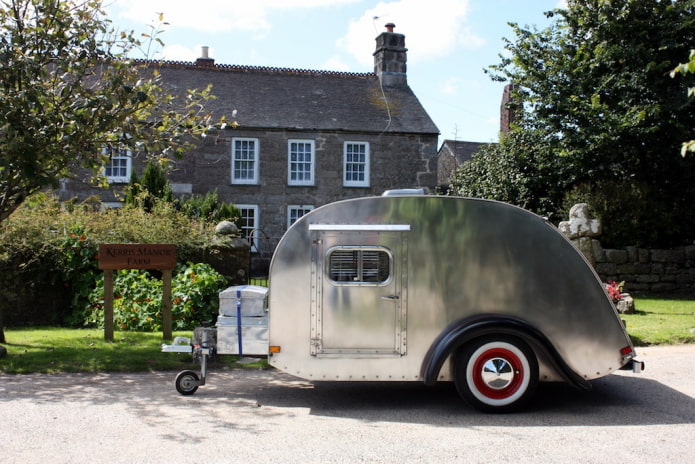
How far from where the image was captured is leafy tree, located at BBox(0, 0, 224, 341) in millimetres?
7719

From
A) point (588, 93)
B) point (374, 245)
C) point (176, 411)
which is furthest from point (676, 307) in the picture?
point (176, 411)

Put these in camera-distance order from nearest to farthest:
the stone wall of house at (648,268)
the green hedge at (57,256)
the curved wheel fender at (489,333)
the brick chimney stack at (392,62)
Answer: the curved wheel fender at (489,333)
the green hedge at (57,256)
the stone wall of house at (648,268)
the brick chimney stack at (392,62)

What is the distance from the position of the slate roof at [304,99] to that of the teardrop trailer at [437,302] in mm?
19949

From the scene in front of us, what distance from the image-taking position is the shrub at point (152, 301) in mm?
11227

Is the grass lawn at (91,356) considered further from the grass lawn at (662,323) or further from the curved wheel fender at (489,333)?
the grass lawn at (662,323)

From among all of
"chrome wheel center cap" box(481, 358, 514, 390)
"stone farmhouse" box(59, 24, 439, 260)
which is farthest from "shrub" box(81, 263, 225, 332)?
"stone farmhouse" box(59, 24, 439, 260)

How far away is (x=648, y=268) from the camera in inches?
702

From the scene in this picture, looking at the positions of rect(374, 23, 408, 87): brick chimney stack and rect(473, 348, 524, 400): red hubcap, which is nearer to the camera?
rect(473, 348, 524, 400): red hubcap

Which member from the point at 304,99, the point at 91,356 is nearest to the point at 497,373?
the point at 91,356

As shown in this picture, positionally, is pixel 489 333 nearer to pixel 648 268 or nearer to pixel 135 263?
pixel 135 263

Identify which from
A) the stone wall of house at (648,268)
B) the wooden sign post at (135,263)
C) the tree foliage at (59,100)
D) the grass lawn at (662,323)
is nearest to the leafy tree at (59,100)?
the tree foliage at (59,100)

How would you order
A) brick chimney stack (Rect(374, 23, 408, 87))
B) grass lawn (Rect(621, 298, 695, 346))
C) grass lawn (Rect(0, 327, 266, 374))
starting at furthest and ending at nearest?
brick chimney stack (Rect(374, 23, 408, 87))
grass lawn (Rect(621, 298, 695, 346))
grass lawn (Rect(0, 327, 266, 374))

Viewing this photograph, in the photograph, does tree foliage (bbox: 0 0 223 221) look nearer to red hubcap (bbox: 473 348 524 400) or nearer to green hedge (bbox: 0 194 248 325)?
green hedge (bbox: 0 194 248 325)

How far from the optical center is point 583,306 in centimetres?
Answer: 634
